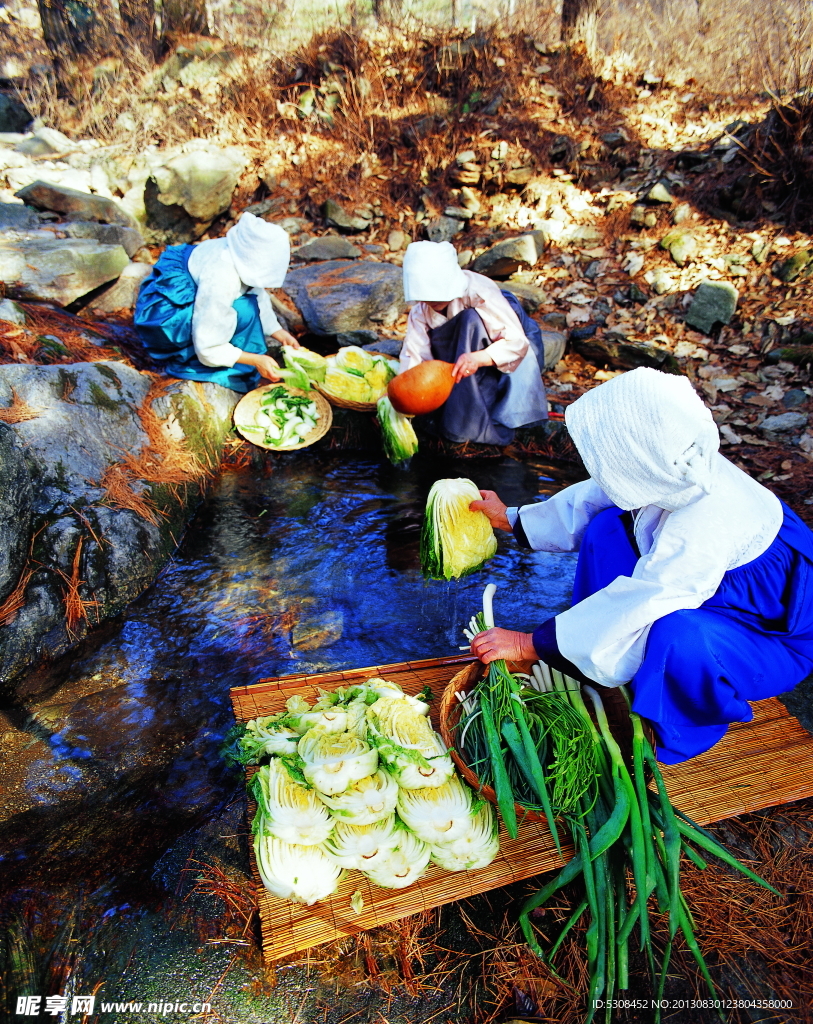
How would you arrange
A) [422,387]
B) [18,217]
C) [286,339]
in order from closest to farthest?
[422,387]
[286,339]
[18,217]

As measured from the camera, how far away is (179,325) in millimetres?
4734

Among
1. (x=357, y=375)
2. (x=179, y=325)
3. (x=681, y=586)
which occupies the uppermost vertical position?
(x=179, y=325)

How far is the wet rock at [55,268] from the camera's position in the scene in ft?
17.2

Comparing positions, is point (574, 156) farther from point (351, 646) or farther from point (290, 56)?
point (351, 646)

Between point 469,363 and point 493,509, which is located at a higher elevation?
point 469,363

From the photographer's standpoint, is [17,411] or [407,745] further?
[17,411]

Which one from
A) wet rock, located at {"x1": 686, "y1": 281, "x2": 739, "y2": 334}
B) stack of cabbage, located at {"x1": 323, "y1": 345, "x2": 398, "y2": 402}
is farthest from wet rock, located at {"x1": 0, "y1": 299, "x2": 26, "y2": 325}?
wet rock, located at {"x1": 686, "y1": 281, "x2": 739, "y2": 334}

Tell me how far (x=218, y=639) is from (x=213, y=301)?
2572 millimetres

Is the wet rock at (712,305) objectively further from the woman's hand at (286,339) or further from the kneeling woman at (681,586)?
the kneeling woman at (681,586)

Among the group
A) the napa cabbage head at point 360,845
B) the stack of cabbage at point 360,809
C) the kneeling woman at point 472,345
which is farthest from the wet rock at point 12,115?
the napa cabbage head at point 360,845

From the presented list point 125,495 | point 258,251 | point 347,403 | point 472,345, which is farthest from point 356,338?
point 125,495

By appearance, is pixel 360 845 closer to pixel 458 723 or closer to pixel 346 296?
pixel 458 723

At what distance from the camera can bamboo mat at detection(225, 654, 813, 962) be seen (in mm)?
1926

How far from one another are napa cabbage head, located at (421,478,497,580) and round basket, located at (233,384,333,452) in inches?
70.7
